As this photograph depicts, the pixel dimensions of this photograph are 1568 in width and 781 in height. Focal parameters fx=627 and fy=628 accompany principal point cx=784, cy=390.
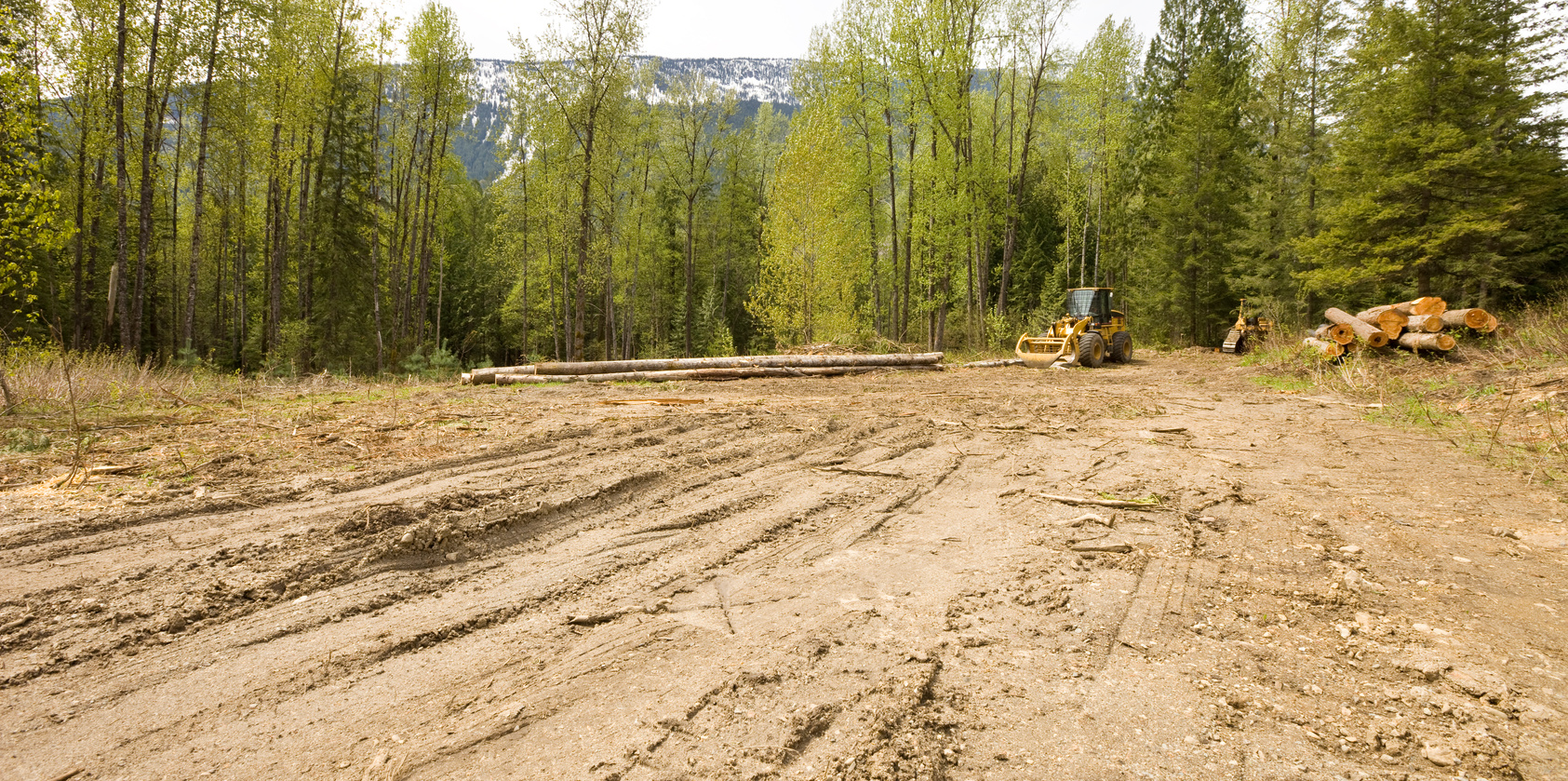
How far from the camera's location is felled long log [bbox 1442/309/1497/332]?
1161cm

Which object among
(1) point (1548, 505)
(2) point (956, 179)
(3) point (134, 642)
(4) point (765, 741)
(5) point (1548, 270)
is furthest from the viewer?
(2) point (956, 179)

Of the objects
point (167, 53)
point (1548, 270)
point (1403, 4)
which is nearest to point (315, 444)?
point (167, 53)

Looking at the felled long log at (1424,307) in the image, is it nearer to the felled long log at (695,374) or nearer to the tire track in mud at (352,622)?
the felled long log at (695,374)

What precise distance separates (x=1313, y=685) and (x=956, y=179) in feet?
75.0

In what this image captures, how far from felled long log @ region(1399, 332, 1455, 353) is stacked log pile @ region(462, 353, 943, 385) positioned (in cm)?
953

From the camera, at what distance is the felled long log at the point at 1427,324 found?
1159 centimetres

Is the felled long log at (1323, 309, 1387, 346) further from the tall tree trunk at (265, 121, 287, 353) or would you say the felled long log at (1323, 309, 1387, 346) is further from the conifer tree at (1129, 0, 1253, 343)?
the tall tree trunk at (265, 121, 287, 353)

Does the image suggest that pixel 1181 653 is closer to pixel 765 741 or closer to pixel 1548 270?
pixel 765 741

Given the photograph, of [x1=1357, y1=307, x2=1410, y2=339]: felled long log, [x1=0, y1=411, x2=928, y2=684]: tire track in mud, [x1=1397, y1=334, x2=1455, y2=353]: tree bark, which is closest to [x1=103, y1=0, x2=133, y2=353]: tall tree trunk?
[x1=0, y1=411, x2=928, y2=684]: tire track in mud

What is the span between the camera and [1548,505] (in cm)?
456

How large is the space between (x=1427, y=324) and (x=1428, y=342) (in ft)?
2.08

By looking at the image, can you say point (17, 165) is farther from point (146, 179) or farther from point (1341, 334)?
point (1341, 334)

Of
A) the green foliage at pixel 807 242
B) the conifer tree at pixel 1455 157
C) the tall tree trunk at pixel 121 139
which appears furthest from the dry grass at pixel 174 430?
the conifer tree at pixel 1455 157

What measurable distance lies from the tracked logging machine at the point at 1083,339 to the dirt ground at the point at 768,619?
1150 centimetres
